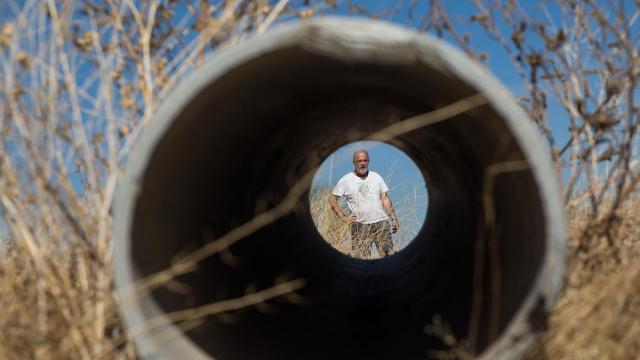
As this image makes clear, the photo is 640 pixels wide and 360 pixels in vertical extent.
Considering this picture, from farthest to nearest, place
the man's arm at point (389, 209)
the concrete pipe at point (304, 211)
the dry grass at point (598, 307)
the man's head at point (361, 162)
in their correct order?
1. the man's arm at point (389, 209)
2. the man's head at point (361, 162)
3. the dry grass at point (598, 307)
4. the concrete pipe at point (304, 211)

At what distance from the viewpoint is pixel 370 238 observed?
22.2 ft

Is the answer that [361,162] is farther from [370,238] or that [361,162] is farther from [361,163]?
[370,238]

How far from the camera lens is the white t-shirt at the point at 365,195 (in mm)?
6785

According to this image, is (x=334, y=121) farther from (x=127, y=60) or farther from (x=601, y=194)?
(x=601, y=194)

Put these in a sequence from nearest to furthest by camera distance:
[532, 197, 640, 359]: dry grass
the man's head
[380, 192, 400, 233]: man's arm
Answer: [532, 197, 640, 359]: dry grass → the man's head → [380, 192, 400, 233]: man's arm

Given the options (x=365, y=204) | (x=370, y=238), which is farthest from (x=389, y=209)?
(x=370, y=238)

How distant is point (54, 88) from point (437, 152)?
157 centimetres

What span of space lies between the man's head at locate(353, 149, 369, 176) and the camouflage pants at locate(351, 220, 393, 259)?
0.55m

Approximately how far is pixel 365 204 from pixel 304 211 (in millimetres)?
3373

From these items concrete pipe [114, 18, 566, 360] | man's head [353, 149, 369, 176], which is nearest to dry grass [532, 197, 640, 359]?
concrete pipe [114, 18, 566, 360]

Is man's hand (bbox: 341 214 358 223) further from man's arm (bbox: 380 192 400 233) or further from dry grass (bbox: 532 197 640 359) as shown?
dry grass (bbox: 532 197 640 359)

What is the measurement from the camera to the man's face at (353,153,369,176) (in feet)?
22.0

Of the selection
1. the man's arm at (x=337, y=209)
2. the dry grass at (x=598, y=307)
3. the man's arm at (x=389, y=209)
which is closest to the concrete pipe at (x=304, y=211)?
the dry grass at (x=598, y=307)

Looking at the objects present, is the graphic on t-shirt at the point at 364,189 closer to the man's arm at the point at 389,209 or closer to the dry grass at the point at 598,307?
the man's arm at the point at 389,209
